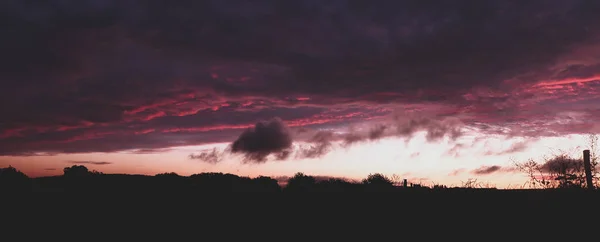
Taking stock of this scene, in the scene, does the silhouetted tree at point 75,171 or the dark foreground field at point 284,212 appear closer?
the dark foreground field at point 284,212

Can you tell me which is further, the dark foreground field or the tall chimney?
the tall chimney

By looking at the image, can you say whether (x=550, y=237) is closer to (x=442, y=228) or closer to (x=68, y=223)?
(x=442, y=228)

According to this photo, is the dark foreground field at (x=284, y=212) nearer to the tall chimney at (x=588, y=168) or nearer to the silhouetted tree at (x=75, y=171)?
the tall chimney at (x=588, y=168)

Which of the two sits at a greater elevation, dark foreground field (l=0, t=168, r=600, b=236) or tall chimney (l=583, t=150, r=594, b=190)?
tall chimney (l=583, t=150, r=594, b=190)

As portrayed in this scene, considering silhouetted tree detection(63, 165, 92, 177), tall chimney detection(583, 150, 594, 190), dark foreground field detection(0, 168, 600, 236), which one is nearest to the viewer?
dark foreground field detection(0, 168, 600, 236)

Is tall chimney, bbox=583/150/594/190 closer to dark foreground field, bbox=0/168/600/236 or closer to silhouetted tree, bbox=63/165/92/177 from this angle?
dark foreground field, bbox=0/168/600/236

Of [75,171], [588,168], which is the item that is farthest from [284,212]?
[75,171]

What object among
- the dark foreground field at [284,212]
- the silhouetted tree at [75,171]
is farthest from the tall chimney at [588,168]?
the silhouetted tree at [75,171]

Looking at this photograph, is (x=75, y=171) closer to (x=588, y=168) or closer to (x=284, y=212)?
(x=284, y=212)

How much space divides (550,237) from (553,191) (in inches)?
171

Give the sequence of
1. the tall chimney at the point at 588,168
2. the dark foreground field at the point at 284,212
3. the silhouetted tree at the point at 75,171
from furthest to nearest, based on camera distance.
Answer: the silhouetted tree at the point at 75,171, the tall chimney at the point at 588,168, the dark foreground field at the point at 284,212

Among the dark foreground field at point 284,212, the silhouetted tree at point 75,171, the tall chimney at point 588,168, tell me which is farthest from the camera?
the silhouetted tree at point 75,171

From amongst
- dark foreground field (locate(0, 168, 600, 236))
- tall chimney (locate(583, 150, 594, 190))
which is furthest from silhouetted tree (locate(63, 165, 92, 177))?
tall chimney (locate(583, 150, 594, 190))

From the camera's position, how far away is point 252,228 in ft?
33.9
